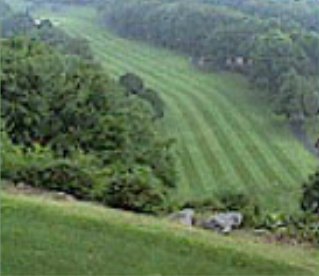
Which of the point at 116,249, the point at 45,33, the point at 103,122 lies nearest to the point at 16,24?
the point at 45,33

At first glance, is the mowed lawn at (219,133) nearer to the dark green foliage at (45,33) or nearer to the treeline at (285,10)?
the dark green foliage at (45,33)

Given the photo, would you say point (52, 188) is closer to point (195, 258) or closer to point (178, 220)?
point (178, 220)

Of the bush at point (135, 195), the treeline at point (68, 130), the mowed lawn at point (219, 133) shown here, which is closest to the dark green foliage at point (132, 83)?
the mowed lawn at point (219, 133)

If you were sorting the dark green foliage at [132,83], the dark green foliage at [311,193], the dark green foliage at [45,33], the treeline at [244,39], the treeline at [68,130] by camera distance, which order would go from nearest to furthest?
the treeline at [68,130]
the dark green foliage at [311,193]
the dark green foliage at [132,83]
the treeline at [244,39]
the dark green foliage at [45,33]

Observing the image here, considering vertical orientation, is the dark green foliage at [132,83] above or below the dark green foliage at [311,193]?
below

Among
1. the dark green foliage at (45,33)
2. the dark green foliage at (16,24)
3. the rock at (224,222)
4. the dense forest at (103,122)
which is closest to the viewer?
the rock at (224,222)

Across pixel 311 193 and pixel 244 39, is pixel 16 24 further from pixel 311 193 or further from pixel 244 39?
pixel 311 193
